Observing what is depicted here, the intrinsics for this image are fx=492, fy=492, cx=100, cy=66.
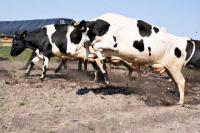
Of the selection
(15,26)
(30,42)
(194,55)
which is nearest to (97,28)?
(194,55)

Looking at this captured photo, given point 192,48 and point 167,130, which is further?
point 192,48

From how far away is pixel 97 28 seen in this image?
15258mm

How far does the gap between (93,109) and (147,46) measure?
9.59 ft

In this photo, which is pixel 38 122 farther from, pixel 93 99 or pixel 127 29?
pixel 127 29

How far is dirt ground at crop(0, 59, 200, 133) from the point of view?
10.6 meters

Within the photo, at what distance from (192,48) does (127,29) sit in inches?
81.4

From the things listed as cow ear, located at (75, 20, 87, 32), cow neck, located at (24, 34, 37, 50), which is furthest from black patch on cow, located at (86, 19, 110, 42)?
cow neck, located at (24, 34, 37, 50)

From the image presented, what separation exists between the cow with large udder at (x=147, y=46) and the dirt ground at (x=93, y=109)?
1.11 m

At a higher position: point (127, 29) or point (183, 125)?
point (127, 29)

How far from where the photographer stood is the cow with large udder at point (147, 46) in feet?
47.8

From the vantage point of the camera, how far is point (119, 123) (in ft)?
36.0

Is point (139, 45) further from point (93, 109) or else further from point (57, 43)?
point (57, 43)

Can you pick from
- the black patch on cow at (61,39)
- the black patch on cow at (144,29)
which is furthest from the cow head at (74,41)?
the black patch on cow at (144,29)

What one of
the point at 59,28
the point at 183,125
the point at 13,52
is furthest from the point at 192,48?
the point at 13,52
